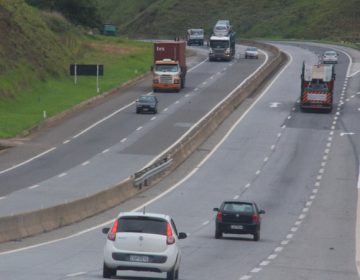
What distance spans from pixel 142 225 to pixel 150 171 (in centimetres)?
2944

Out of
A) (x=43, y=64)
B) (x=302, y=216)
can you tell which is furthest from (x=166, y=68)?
(x=302, y=216)

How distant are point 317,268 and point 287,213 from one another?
17238mm

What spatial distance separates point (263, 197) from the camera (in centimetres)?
5366

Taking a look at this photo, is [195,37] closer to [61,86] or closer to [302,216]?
[61,86]

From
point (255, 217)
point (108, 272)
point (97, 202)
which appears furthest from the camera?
point (97, 202)

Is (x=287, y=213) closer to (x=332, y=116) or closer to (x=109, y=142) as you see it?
(x=109, y=142)

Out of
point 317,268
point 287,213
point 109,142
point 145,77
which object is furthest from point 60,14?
point 317,268

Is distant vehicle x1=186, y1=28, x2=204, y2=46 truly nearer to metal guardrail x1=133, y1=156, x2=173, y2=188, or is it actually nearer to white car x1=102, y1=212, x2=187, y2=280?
metal guardrail x1=133, y1=156, x2=173, y2=188

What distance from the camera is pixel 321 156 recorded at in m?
66.9

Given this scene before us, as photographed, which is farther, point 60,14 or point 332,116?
point 60,14

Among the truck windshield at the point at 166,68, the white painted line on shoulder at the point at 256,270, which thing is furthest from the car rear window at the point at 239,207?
the truck windshield at the point at 166,68

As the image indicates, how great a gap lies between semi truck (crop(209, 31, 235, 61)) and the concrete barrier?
103ft

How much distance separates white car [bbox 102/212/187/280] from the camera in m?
25.3

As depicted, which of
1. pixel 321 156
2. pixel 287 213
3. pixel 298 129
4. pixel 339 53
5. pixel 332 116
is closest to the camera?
pixel 287 213
